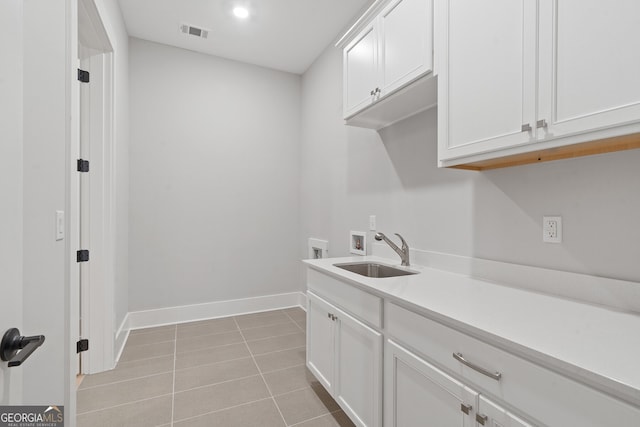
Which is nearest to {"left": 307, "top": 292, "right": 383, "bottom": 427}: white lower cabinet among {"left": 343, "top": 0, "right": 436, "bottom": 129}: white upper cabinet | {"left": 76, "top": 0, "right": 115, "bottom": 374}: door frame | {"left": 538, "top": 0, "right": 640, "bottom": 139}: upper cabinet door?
{"left": 538, "top": 0, "right": 640, "bottom": 139}: upper cabinet door

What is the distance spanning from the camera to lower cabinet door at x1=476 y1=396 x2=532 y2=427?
2.75 ft

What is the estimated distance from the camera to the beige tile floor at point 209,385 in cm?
178

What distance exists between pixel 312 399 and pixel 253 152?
271cm

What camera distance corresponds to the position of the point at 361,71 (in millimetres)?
2072

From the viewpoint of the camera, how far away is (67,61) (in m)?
1.24

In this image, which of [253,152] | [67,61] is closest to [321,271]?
[67,61]

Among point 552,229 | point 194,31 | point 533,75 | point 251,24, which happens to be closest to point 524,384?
point 552,229

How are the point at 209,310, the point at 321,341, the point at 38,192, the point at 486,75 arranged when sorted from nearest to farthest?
the point at 38,192, the point at 486,75, the point at 321,341, the point at 209,310

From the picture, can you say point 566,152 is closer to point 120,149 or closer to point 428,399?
point 428,399

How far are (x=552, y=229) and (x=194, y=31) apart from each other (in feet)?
11.1

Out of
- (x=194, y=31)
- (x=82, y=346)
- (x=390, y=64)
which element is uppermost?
(x=194, y=31)

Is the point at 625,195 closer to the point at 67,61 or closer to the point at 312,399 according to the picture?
the point at 312,399

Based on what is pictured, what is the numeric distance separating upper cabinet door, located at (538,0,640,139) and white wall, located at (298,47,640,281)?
0.32 meters

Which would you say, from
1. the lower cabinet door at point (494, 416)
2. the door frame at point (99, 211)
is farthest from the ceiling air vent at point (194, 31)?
the lower cabinet door at point (494, 416)
